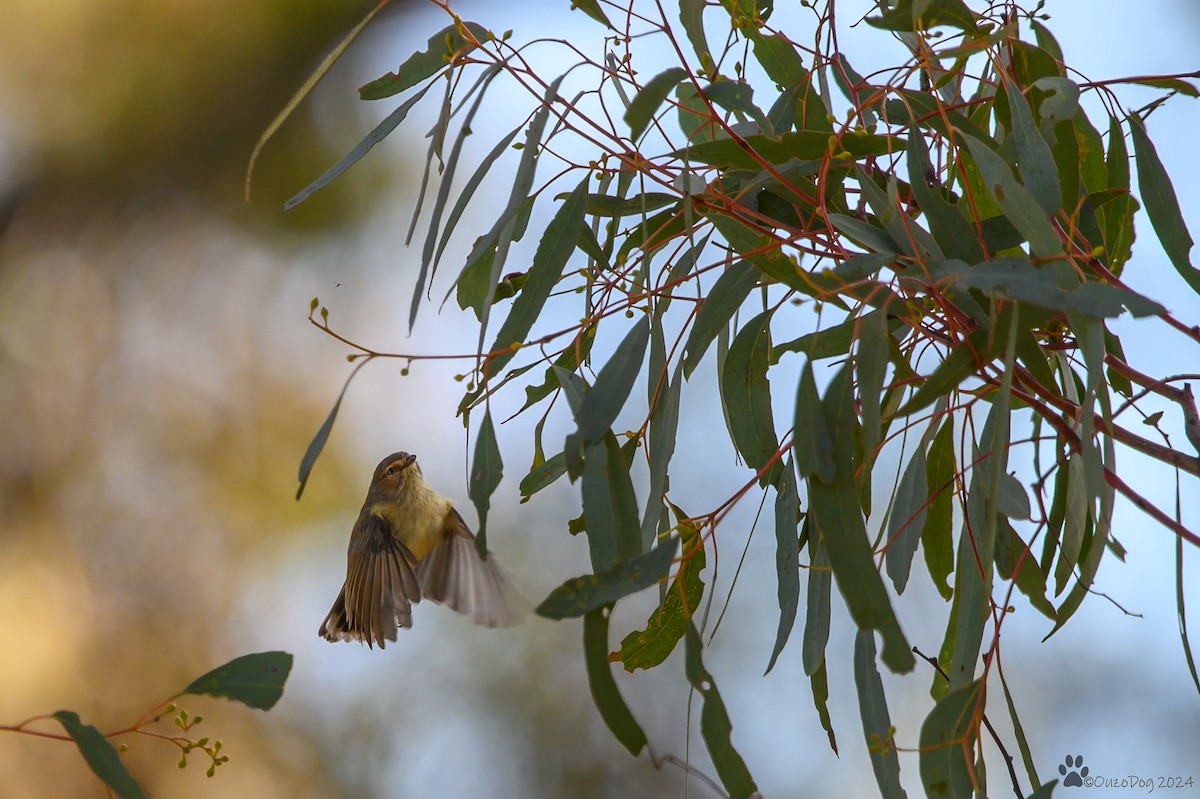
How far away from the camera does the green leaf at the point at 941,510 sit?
129 cm

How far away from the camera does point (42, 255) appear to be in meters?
3.67

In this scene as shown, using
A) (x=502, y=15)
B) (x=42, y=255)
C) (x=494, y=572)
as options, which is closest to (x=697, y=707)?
(x=494, y=572)

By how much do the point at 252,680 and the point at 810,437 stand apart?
491 millimetres

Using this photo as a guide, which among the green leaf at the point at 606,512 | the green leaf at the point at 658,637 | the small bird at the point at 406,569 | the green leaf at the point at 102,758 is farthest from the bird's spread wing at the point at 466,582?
the green leaf at the point at 102,758

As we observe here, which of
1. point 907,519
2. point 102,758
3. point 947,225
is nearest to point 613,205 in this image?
point 947,225

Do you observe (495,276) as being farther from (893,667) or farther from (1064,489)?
(1064,489)

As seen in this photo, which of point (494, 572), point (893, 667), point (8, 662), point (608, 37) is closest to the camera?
point (893, 667)

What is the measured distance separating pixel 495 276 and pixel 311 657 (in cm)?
308

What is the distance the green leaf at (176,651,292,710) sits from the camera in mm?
841

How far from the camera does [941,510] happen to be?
4.24ft

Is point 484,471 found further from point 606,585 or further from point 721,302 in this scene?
point 721,302

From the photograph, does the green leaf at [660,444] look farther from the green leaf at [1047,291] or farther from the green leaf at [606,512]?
the green leaf at [1047,291]

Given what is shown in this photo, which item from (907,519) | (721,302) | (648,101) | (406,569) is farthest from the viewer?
(406,569)

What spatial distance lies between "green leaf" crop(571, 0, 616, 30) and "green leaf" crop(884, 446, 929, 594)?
60 centimetres
